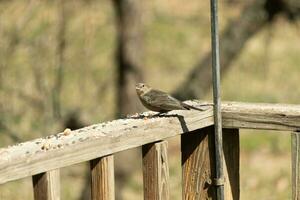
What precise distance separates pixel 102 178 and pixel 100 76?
9365 mm

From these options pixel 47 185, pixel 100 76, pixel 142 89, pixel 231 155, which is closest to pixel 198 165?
pixel 231 155

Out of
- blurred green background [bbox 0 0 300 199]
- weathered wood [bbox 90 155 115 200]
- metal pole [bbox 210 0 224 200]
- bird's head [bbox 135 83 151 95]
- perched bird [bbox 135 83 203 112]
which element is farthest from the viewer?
blurred green background [bbox 0 0 300 199]

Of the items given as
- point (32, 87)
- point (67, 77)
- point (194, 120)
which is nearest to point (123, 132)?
point (194, 120)

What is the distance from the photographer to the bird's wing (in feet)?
9.58

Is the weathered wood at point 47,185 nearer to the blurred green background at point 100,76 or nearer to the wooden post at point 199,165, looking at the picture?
the wooden post at point 199,165

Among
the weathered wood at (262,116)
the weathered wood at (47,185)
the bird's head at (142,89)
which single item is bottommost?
the weathered wood at (47,185)

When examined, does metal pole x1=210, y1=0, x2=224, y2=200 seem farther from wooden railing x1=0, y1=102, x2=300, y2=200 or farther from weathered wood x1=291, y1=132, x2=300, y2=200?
weathered wood x1=291, y1=132, x2=300, y2=200

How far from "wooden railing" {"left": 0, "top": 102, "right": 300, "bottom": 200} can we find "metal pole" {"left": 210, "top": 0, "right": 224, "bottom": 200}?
3 centimetres

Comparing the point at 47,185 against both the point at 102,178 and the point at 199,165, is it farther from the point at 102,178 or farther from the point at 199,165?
the point at 199,165

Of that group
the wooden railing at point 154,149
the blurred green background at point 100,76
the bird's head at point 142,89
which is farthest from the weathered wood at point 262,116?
the blurred green background at point 100,76

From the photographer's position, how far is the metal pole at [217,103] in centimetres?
279

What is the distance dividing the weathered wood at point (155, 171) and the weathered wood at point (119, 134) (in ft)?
0.13

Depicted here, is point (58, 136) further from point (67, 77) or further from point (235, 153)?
point (67, 77)

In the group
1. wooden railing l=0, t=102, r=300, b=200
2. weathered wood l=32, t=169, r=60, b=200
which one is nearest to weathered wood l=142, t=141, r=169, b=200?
wooden railing l=0, t=102, r=300, b=200
